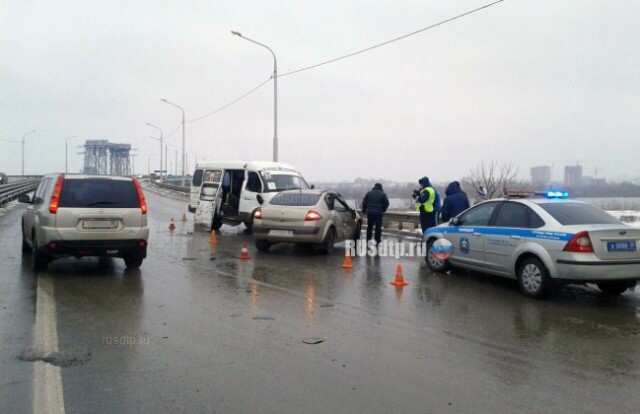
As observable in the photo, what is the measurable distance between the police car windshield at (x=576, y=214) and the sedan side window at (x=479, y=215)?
3.20ft

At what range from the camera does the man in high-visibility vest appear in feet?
44.3

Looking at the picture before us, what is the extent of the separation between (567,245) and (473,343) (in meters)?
2.60

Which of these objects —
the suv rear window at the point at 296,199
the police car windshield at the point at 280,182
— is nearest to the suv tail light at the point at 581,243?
the suv rear window at the point at 296,199

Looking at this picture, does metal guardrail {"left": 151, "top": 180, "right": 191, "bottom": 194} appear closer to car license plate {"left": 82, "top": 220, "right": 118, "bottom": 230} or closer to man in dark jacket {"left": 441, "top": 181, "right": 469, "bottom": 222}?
man in dark jacket {"left": 441, "top": 181, "right": 469, "bottom": 222}

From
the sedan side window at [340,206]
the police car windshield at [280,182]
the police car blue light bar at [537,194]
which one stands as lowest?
the sedan side window at [340,206]

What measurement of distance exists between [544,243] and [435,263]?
272cm

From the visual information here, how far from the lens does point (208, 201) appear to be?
17.5 m

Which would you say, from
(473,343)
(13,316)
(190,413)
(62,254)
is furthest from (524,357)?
(62,254)

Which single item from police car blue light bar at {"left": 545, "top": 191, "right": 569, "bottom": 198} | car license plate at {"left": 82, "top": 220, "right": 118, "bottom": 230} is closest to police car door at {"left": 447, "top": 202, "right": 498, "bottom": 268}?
police car blue light bar at {"left": 545, "top": 191, "right": 569, "bottom": 198}

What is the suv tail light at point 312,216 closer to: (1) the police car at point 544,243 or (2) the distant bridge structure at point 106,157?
(1) the police car at point 544,243

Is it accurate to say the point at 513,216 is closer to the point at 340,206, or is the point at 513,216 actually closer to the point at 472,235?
the point at 472,235

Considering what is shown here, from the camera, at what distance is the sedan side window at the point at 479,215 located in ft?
29.9

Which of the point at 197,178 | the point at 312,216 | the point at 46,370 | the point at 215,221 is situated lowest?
the point at 46,370

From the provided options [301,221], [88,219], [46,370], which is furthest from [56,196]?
[301,221]
